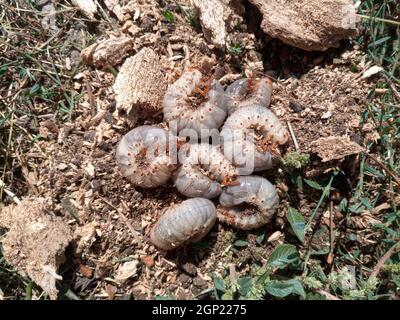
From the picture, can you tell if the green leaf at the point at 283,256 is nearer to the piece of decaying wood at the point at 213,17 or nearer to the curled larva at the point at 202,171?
the curled larva at the point at 202,171

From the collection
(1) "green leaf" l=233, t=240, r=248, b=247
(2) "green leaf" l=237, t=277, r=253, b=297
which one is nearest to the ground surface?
(1) "green leaf" l=233, t=240, r=248, b=247

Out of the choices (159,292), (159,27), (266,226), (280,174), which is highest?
(159,27)

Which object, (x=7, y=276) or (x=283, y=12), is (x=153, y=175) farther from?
(x=283, y=12)

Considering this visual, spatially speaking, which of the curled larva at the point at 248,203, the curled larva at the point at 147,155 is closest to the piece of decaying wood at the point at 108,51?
the curled larva at the point at 147,155

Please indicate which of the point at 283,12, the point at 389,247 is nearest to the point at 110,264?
the point at 389,247

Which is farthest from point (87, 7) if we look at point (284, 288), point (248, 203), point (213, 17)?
point (284, 288)
